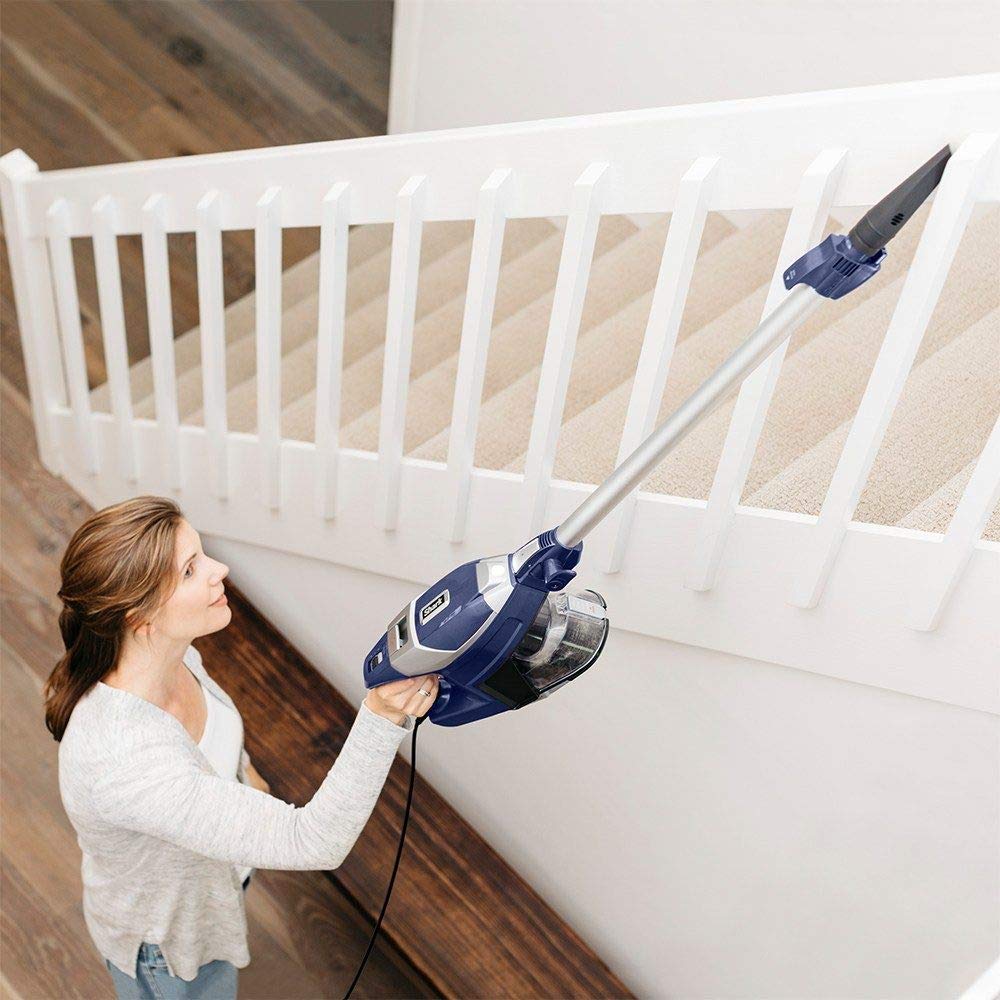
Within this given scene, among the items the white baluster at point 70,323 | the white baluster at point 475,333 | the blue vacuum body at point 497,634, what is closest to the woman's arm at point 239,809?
the blue vacuum body at point 497,634

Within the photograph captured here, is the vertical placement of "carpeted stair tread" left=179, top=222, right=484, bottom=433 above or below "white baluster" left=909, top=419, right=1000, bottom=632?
below

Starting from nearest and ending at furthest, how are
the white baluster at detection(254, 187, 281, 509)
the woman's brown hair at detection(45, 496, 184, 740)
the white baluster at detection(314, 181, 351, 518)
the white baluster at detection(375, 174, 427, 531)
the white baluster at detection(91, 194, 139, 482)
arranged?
the woman's brown hair at detection(45, 496, 184, 740)
the white baluster at detection(375, 174, 427, 531)
the white baluster at detection(314, 181, 351, 518)
the white baluster at detection(254, 187, 281, 509)
the white baluster at detection(91, 194, 139, 482)

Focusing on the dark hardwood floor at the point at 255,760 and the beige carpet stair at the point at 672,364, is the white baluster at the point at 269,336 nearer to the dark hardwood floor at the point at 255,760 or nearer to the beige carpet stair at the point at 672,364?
the beige carpet stair at the point at 672,364

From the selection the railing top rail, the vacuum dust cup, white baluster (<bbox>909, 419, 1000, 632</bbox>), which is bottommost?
the vacuum dust cup

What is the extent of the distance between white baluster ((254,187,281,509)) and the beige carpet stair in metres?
0.15

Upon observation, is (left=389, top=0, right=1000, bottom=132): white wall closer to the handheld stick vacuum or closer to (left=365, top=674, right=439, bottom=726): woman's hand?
the handheld stick vacuum

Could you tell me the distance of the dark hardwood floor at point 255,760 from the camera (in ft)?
6.98

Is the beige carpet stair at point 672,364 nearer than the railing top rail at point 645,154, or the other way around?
the railing top rail at point 645,154

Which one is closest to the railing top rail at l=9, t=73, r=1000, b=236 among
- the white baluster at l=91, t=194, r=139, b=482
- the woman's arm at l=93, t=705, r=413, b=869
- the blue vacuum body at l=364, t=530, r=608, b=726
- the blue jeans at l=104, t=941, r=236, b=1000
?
the white baluster at l=91, t=194, r=139, b=482

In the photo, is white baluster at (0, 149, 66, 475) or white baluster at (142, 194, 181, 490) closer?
white baluster at (142, 194, 181, 490)

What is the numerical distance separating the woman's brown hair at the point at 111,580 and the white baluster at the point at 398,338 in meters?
0.42

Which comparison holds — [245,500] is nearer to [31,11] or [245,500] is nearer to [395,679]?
[395,679]

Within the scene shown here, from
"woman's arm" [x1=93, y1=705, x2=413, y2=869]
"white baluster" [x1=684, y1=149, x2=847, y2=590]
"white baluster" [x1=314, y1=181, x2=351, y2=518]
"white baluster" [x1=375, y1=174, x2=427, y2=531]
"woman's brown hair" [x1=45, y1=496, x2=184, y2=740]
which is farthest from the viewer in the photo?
"white baluster" [x1=314, y1=181, x2=351, y2=518]

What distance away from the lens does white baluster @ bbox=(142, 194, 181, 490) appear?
2.13 m
